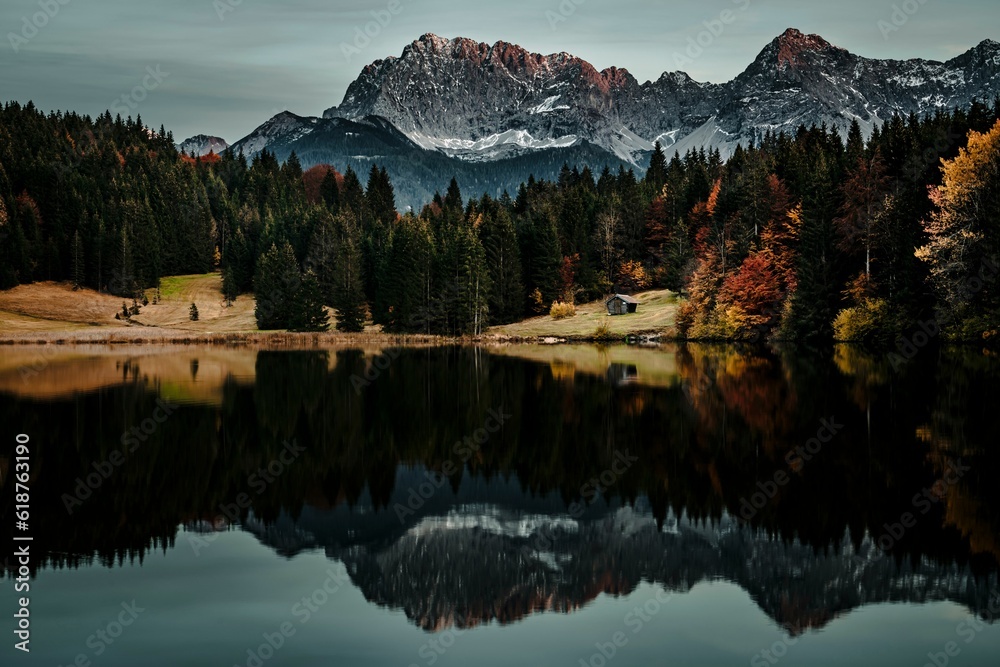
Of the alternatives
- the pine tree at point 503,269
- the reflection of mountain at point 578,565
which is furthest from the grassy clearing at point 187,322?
the reflection of mountain at point 578,565

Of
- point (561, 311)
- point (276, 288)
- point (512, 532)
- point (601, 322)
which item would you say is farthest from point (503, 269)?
point (512, 532)

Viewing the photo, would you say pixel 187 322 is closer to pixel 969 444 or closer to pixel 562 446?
pixel 562 446

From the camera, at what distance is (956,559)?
1891cm

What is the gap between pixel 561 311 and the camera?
129m

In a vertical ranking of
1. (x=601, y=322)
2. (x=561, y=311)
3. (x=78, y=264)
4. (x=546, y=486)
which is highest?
(x=78, y=264)

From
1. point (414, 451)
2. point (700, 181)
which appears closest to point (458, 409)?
point (414, 451)

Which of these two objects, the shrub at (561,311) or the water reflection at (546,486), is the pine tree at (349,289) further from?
the water reflection at (546,486)

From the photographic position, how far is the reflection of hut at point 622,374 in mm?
58125

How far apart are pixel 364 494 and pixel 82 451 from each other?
1146 cm

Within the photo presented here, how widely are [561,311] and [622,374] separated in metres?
66.1

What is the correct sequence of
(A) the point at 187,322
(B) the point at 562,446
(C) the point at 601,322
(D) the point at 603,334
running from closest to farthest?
(B) the point at 562,446 < (D) the point at 603,334 < (C) the point at 601,322 < (A) the point at 187,322

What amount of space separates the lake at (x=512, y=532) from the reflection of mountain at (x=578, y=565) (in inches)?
3.1

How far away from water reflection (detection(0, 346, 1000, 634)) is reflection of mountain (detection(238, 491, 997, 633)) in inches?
2.5

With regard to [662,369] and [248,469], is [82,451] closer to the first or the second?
[248,469]
